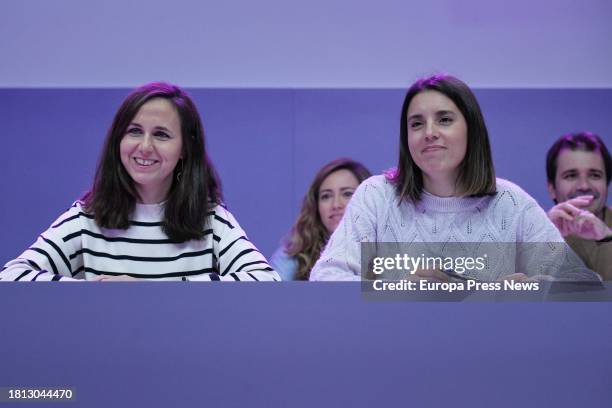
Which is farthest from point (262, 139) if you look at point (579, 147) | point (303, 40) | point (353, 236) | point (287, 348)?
point (287, 348)

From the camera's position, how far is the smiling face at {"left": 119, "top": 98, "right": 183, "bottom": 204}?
1.89 metres

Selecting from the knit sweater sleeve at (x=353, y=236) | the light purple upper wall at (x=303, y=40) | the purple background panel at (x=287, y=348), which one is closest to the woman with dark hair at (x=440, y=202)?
the knit sweater sleeve at (x=353, y=236)

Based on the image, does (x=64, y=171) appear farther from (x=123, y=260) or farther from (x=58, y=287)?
(x=58, y=287)

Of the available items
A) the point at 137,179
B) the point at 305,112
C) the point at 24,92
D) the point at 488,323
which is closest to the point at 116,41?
the point at 24,92

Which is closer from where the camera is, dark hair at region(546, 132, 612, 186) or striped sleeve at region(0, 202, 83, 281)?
striped sleeve at region(0, 202, 83, 281)

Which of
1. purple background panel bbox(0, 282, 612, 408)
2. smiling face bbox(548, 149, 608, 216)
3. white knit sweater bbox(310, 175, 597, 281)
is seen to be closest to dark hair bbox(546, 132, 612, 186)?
smiling face bbox(548, 149, 608, 216)

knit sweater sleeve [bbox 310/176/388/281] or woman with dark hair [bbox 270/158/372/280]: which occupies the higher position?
woman with dark hair [bbox 270/158/372/280]

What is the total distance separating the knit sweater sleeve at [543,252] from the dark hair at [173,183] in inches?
28.6

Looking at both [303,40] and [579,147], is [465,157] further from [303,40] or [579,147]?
[303,40]

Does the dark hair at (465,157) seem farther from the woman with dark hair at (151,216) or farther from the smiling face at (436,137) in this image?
the woman with dark hair at (151,216)

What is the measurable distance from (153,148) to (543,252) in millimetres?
913

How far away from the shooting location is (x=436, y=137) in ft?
6.06

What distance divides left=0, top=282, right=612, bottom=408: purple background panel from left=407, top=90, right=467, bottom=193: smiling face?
2.00 ft

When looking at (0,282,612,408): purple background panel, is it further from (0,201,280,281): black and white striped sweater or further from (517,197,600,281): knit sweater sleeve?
(0,201,280,281): black and white striped sweater
